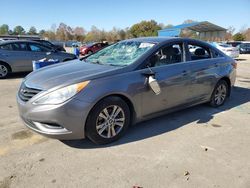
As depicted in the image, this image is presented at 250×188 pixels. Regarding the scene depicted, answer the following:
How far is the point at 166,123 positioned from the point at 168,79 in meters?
0.85

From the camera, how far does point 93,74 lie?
12.4 ft

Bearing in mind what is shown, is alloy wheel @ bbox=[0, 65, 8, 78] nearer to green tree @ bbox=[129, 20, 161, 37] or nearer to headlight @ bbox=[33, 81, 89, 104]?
headlight @ bbox=[33, 81, 89, 104]

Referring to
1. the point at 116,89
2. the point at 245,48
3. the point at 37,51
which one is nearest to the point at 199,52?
the point at 116,89

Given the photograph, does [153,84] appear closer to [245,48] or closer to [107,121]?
[107,121]

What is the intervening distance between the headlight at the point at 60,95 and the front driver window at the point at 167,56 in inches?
55.3

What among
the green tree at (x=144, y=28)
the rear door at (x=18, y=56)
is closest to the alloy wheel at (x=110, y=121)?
the rear door at (x=18, y=56)

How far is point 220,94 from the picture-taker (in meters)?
5.90

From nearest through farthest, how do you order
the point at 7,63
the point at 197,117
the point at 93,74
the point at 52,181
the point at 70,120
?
the point at 52,181
the point at 70,120
the point at 93,74
the point at 197,117
the point at 7,63

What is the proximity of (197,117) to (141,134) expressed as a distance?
1.48m

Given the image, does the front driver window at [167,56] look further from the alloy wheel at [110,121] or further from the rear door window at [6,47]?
the rear door window at [6,47]

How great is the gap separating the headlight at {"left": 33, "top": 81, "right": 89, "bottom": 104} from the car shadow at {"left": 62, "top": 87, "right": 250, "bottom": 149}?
791 mm

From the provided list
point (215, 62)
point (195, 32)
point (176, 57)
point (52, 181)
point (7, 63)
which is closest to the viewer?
point (52, 181)

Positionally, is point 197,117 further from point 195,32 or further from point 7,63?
point 195,32

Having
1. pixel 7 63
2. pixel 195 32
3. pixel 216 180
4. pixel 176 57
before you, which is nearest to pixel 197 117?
pixel 176 57
